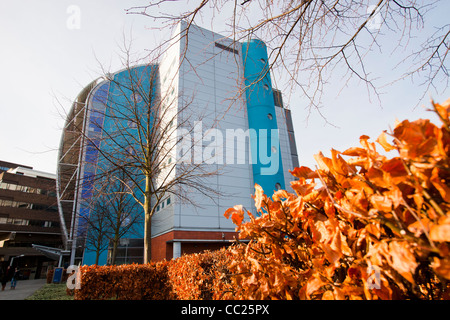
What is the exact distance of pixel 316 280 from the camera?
84cm

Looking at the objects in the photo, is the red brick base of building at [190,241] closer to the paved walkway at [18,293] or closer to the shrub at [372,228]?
the paved walkway at [18,293]

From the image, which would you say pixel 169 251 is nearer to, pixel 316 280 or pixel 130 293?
pixel 130 293

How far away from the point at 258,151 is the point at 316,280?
21237 millimetres

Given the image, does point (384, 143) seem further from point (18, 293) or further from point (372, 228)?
point (18, 293)

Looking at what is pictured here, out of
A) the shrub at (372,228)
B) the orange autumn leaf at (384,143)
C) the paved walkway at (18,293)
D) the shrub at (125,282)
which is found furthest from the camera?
the paved walkway at (18,293)

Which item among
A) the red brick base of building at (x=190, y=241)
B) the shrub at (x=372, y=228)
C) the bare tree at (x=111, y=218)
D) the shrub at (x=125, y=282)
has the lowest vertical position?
the shrub at (x=125, y=282)

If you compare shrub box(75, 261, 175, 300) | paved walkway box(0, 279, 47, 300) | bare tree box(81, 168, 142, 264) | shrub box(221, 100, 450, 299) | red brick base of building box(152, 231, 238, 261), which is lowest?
paved walkway box(0, 279, 47, 300)

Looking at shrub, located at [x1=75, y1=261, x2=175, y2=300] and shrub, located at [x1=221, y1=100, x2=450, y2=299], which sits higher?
shrub, located at [x1=221, y1=100, x2=450, y2=299]

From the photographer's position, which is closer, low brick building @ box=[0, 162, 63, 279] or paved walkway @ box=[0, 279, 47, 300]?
paved walkway @ box=[0, 279, 47, 300]

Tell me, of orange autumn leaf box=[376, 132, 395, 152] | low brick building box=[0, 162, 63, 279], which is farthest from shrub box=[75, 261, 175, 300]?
low brick building box=[0, 162, 63, 279]

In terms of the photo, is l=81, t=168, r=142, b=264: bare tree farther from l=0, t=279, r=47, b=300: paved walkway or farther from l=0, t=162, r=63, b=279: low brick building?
l=0, t=162, r=63, b=279: low brick building

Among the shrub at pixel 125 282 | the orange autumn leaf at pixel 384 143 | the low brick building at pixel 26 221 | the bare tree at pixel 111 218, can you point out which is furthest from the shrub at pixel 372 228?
the low brick building at pixel 26 221

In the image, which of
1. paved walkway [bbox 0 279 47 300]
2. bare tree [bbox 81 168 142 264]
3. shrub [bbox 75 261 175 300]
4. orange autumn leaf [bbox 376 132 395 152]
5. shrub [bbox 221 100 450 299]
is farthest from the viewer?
bare tree [bbox 81 168 142 264]
